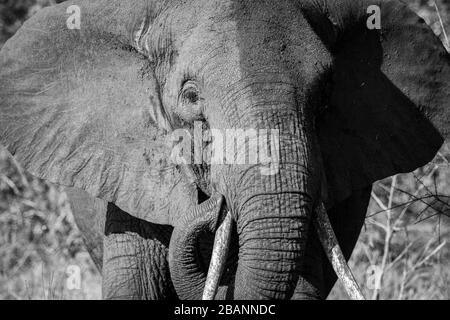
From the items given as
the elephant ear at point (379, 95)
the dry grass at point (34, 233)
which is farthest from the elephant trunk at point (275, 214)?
the dry grass at point (34, 233)

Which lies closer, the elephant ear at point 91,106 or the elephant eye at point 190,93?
the elephant eye at point 190,93

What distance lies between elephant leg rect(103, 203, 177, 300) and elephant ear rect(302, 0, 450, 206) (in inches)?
26.5

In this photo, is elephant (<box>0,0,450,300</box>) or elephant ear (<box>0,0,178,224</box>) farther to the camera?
elephant ear (<box>0,0,178,224</box>)

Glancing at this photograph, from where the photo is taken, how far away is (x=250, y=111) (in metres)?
4.94

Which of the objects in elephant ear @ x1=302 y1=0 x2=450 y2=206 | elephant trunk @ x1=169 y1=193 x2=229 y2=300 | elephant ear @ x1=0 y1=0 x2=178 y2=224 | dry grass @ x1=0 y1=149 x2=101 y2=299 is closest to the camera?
elephant trunk @ x1=169 y1=193 x2=229 y2=300

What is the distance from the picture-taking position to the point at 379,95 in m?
5.85

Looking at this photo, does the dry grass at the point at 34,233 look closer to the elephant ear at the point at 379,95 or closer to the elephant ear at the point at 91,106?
the elephant ear at the point at 91,106

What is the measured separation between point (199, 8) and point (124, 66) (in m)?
0.44

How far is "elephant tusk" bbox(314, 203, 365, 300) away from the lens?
490 centimetres

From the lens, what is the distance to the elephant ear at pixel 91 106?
5.44 meters

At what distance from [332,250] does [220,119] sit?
574 mm

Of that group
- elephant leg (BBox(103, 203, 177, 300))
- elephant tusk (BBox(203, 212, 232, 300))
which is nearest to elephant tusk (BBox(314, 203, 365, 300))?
elephant tusk (BBox(203, 212, 232, 300))

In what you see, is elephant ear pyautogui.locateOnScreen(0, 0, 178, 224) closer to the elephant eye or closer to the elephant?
the elephant

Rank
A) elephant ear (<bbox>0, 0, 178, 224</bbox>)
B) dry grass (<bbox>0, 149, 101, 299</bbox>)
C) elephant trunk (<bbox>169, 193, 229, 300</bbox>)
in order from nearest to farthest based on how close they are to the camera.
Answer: elephant trunk (<bbox>169, 193, 229, 300</bbox>)
elephant ear (<bbox>0, 0, 178, 224</bbox>)
dry grass (<bbox>0, 149, 101, 299</bbox>)
